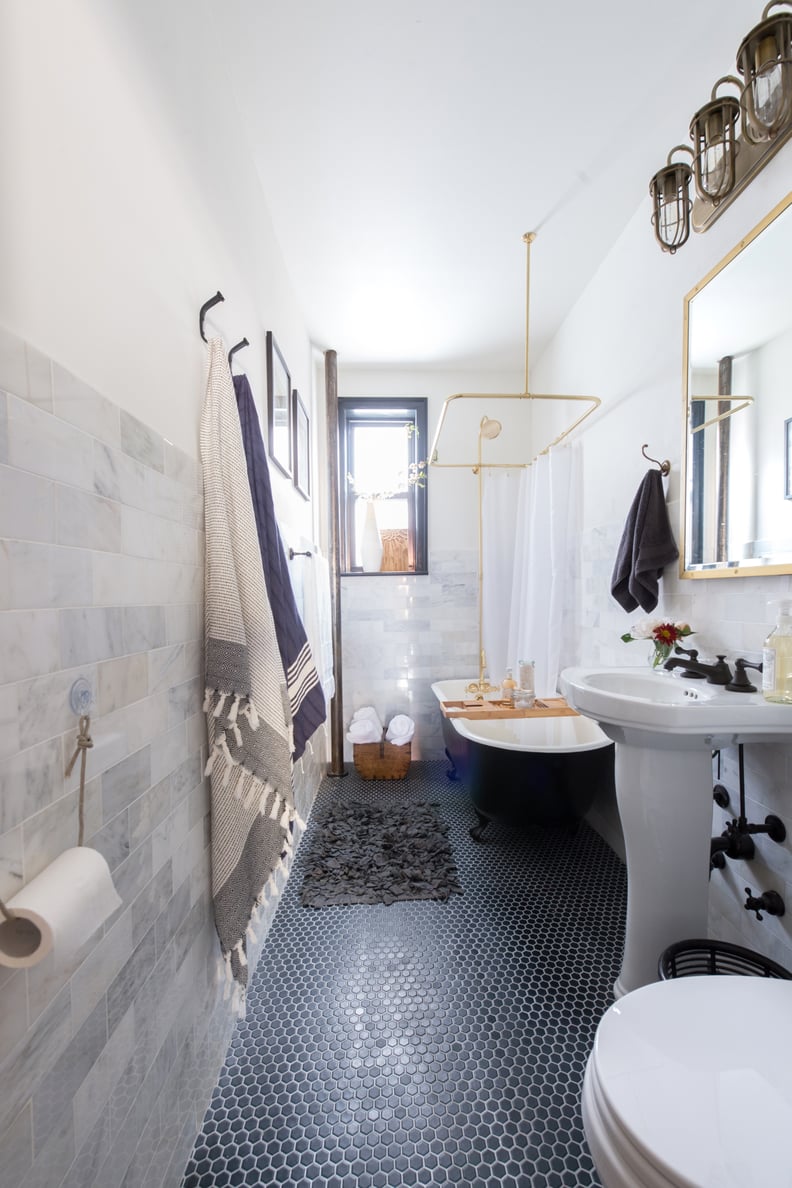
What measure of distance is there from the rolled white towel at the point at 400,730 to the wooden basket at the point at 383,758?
0.03 metres

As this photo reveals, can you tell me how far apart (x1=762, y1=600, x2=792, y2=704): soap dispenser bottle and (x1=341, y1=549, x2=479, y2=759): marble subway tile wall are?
2.15 meters

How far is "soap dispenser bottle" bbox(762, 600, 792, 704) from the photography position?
3.53ft

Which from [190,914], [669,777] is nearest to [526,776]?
[669,777]

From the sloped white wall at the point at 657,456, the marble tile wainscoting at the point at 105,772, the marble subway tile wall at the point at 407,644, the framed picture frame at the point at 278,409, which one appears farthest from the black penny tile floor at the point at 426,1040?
the framed picture frame at the point at 278,409

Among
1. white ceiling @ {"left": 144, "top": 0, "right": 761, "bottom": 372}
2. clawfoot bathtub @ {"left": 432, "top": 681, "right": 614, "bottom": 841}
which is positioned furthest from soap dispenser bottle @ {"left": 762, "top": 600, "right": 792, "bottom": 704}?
white ceiling @ {"left": 144, "top": 0, "right": 761, "bottom": 372}

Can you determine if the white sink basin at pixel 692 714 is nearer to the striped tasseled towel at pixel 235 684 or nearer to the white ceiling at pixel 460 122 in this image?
the striped tasseled towel at pixel 235 684

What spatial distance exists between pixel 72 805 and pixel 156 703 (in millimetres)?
256

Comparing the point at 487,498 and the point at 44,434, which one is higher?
the point at 487,498

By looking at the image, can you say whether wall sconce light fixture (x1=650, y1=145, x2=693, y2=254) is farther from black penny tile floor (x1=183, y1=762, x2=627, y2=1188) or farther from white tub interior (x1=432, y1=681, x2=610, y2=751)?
black penny tile floor (x1=183, y1=762, x2=627, y2=1188)

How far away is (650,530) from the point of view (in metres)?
1.63

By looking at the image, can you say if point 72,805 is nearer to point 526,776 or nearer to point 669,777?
point 669,777

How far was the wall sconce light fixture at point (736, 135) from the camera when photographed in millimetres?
1030

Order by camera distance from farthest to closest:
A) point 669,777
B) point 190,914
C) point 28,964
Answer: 1. point 669,777
2. point 190,914
3. point 28,964

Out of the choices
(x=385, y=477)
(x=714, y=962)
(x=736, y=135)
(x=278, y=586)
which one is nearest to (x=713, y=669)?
(x=714, y=962)
